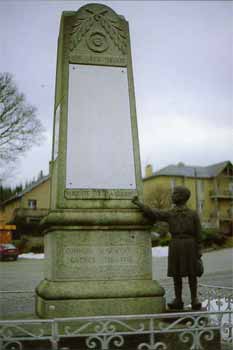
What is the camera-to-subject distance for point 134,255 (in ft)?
20.7

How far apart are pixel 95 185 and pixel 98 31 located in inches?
89.3

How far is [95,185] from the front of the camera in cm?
657

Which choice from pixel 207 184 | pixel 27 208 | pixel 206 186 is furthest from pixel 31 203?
pixel 207 184

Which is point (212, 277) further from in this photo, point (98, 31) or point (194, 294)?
point (98, 31)

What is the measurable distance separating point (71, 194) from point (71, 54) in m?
2.03

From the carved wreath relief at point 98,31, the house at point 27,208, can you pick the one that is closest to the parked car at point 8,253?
the house at point 27,208

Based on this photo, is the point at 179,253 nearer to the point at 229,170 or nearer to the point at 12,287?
the point at 12,287

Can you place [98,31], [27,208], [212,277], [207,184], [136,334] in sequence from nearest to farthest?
[136,334]
[98,31]
[212,277]
[27,208]
[207,184]

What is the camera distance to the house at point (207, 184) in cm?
5928

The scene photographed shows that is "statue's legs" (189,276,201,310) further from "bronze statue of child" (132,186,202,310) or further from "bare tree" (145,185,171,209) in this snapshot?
"bare tree" (145,185,171,209)

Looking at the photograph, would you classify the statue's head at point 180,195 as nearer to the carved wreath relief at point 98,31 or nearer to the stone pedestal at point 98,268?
the stone pedestal at point 98,268

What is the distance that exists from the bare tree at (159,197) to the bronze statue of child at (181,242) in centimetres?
4569

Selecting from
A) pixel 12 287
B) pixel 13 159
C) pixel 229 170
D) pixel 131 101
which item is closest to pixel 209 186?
pixel 229 170

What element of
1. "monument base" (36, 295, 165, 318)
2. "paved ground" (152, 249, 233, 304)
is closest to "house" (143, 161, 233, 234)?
"paved ground" (152, 249, 233, 304)
